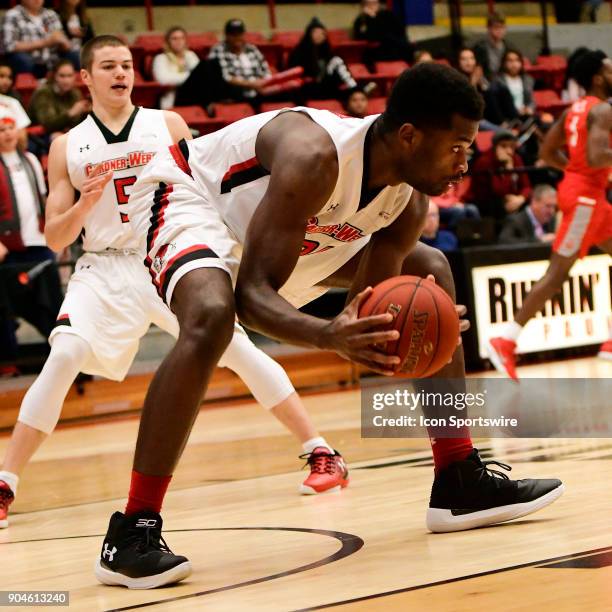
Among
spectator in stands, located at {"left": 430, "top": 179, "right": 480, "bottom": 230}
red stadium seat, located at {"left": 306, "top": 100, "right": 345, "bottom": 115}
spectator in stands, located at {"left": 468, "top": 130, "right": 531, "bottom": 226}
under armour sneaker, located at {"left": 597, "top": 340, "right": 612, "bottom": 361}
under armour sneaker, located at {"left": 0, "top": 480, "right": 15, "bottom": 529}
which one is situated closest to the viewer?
under armour sneaker, located at {"left": 0, "top": 480, "right": 15, "bottom": 529}

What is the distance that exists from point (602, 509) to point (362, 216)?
1281 mm

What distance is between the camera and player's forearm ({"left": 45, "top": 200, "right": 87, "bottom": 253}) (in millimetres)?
5082

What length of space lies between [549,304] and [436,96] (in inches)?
293

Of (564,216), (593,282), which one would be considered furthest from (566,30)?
(564,216)

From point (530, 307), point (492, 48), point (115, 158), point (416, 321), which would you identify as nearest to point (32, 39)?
point (492, 48)

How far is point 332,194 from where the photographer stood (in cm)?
355

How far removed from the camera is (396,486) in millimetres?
5031

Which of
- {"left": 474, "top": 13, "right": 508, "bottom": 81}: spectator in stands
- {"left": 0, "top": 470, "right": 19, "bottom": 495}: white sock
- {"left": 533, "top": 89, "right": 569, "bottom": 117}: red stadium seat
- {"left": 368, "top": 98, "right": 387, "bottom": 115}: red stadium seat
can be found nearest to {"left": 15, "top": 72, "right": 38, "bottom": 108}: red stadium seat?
{"left": 368, "top": 98, "right": 387, "bottom": 115}: red stadium seat

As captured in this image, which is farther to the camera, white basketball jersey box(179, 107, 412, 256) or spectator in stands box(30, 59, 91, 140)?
spectator in stands box(30, 59, 91, 140)

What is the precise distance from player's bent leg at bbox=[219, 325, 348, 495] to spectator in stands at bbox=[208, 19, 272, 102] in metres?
7.91

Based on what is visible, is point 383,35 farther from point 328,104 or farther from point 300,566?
point 300,566

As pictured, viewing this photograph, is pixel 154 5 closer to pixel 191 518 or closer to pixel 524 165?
pixel 524 165

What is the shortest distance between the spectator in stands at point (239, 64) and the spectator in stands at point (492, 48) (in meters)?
2.94

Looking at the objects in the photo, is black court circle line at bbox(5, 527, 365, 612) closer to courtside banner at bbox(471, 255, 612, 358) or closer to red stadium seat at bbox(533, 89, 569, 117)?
courtside banner at bbox(471, 255, 612, 358)
